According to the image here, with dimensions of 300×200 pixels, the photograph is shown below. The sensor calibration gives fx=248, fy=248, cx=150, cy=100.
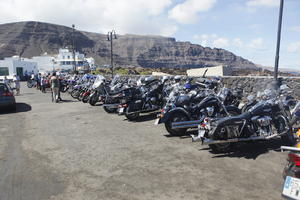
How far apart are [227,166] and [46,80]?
20414mm

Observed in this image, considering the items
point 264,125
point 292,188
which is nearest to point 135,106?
point 264,125

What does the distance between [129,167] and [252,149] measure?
2801 millimetres

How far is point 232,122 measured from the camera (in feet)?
16.9

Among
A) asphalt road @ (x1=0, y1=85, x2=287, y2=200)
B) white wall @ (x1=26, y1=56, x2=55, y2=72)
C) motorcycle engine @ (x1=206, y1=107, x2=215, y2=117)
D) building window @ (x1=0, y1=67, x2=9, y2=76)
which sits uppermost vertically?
white wall @ (x1=26, y1=56, x2=55, y2=72)

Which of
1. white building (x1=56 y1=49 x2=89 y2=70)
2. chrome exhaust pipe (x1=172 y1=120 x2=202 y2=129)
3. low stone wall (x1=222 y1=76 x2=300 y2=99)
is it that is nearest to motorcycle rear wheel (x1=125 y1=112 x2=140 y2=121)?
chrome exhaust pipe (x1=172 y1=120 x2=202 y2=129)

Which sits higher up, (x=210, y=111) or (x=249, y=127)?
(x=210, y=111)

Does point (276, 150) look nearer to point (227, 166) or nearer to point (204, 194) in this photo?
point (227, 166)

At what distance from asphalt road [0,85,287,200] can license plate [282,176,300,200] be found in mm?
821

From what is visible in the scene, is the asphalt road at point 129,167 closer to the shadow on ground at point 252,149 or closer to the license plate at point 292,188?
the shadow on ground at point 252,149

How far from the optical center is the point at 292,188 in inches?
110

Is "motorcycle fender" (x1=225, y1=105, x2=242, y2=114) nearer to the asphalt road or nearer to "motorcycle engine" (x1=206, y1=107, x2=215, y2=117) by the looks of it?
"motorcycle engine" (x1=206, y1=107, x2=215, y2=117)

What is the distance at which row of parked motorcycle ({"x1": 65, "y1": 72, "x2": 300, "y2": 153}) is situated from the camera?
5242 millimetres

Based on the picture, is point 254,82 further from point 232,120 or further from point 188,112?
point 232,120

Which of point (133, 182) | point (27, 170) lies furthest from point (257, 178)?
point (27, 170)
